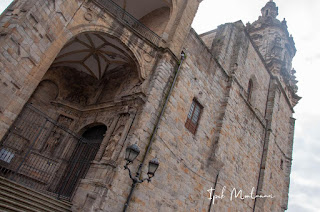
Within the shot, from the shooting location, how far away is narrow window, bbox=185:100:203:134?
9908 millimetres

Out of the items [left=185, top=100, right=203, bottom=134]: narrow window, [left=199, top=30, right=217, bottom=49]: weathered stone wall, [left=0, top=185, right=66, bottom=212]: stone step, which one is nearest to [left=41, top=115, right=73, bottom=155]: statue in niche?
[left=0, top=185, right=66, bottom=212]: stone step

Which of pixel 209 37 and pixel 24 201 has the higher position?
pixel 209 37

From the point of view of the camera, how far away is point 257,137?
47.1 ft

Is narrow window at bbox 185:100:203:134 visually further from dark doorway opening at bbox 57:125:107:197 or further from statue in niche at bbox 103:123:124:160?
dark doorway opening at bbox 57:125:107:197

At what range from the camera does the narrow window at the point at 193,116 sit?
32.5 feet

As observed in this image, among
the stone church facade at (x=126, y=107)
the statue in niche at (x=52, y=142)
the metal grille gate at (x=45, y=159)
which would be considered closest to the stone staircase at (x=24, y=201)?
the stone church facade at (x=126, y=107)

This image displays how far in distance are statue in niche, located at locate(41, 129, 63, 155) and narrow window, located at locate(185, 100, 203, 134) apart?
5.26 metres

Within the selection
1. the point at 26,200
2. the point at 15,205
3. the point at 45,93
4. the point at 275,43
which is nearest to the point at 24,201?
the point at 26,200

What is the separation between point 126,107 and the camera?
848cm

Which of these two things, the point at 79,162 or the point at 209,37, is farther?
the point at 209,37

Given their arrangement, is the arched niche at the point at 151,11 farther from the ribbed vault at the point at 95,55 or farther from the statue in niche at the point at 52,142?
the statue in niche at the point at 52,142

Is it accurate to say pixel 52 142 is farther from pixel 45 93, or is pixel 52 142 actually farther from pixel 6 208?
pixel 6 208

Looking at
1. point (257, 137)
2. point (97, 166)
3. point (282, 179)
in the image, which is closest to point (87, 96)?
point (97, 166)

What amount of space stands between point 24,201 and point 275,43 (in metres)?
21.7
